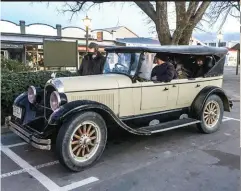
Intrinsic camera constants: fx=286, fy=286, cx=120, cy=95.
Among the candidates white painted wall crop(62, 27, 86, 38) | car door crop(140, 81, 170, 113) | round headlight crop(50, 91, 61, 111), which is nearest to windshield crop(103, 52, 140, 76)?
car door crop(140, 81, 170, 113)

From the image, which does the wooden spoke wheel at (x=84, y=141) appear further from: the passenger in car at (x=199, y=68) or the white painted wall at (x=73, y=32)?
the white painted wall at (x=73, y=32)

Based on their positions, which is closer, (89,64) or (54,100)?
(54,100)

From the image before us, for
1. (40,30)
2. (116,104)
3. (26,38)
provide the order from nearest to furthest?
(116,104) < (26,38) < (40,30)

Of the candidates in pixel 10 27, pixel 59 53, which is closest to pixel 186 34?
pixel 59 53

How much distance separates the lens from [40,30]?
22.8m

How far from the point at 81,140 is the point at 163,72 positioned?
2.08 meters

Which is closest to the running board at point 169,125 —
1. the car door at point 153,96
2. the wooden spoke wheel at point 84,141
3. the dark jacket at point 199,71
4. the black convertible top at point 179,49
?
the car door at point 153,96

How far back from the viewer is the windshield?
504 cm

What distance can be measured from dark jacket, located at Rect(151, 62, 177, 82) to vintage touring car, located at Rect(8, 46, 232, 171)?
3.8 inches

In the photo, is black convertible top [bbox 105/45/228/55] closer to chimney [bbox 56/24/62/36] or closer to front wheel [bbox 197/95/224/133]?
front wheel [bbox 197/95/224/133]

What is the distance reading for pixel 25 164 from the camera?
4250 millimetres

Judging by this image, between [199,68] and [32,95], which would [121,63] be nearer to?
[32,95]

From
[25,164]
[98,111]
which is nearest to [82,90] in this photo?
[98,111]

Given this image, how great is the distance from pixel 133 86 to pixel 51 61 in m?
4.81
